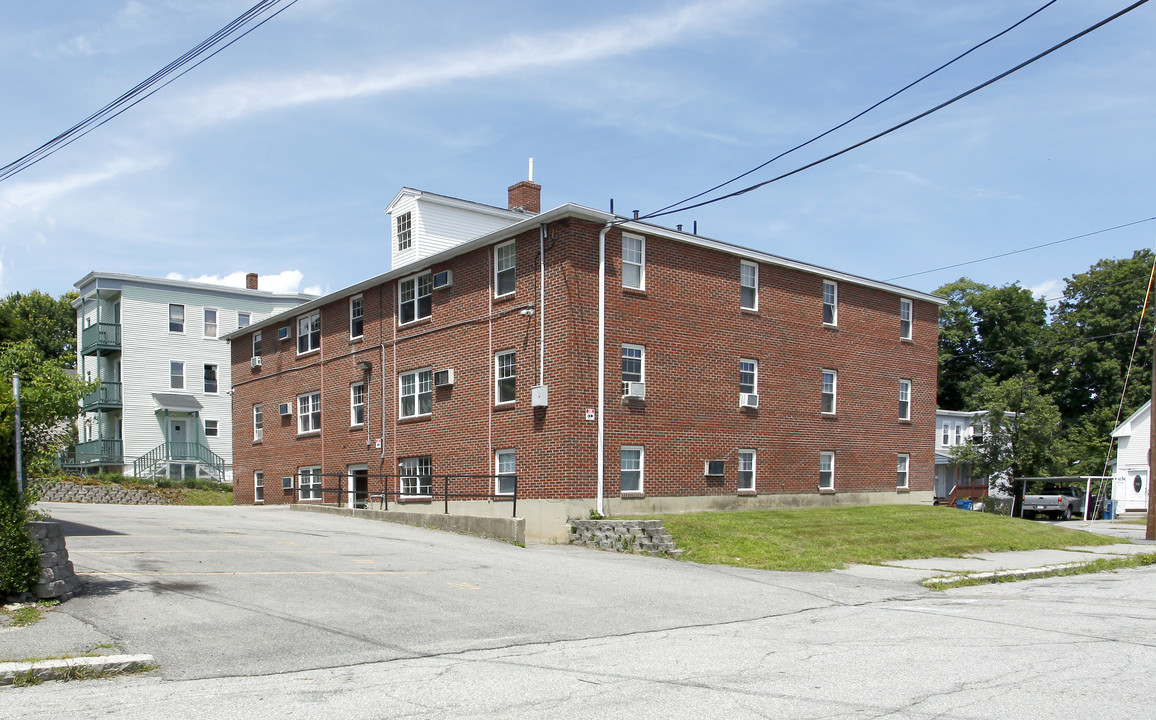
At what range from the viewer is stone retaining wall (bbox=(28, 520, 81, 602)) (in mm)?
10750

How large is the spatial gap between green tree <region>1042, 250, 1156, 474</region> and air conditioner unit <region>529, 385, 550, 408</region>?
49570mm

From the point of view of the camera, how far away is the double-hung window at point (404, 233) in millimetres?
30094

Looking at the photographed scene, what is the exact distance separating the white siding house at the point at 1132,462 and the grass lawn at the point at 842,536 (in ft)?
90.8

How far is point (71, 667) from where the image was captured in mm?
8211

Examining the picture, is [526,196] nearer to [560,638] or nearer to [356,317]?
[356,317]

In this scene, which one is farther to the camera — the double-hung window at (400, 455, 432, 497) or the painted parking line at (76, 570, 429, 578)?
the double-hung window at (400, 455, 432, 497)

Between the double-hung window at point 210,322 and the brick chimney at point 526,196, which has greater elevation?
the brick chimney at point 526,196

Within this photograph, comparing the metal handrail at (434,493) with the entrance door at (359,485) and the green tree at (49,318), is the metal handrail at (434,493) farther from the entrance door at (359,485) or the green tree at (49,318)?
the green tree at (49,318)

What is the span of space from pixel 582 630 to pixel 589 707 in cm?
398

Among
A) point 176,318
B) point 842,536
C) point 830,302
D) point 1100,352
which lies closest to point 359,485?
point 842,536

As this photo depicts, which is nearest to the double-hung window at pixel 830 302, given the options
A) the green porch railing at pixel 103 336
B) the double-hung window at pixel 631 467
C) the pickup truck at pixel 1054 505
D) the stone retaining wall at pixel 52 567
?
the double-hung window at pixel 631 467

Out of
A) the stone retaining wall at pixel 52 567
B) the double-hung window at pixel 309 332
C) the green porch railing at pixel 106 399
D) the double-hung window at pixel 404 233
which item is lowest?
the stone retaining wall at pixel 52 567

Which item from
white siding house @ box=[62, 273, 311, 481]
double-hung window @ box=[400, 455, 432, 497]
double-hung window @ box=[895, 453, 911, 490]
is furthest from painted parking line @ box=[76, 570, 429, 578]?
white siding house @ box=[62, 273, 311, 481]

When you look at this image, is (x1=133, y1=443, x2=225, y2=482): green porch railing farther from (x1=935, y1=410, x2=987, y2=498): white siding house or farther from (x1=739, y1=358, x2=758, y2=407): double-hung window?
(x1=935, y1=410, x2=987, y2=498): white siding house
